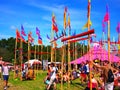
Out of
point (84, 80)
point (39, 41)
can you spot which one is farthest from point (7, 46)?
point (84, 80)

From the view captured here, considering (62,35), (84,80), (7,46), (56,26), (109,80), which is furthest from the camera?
(7,46)

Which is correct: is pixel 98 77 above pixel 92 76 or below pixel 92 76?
below

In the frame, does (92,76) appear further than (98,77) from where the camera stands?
No

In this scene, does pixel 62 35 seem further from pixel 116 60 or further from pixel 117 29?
pixel 116 60

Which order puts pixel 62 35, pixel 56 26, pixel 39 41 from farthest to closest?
pixel 39 41 < pixel 56 26 < pixel 62 35

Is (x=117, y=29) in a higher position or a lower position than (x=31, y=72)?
higher

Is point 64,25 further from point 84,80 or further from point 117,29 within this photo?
point 117,29

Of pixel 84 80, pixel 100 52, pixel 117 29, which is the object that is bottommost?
pixel 84 80

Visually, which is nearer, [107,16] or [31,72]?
[107,16]

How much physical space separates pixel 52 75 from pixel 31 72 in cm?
1142

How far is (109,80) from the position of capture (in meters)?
14.5

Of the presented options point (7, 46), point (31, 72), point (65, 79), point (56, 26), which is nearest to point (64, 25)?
point (56, 26)

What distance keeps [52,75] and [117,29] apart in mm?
13752

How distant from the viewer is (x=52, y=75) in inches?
787
